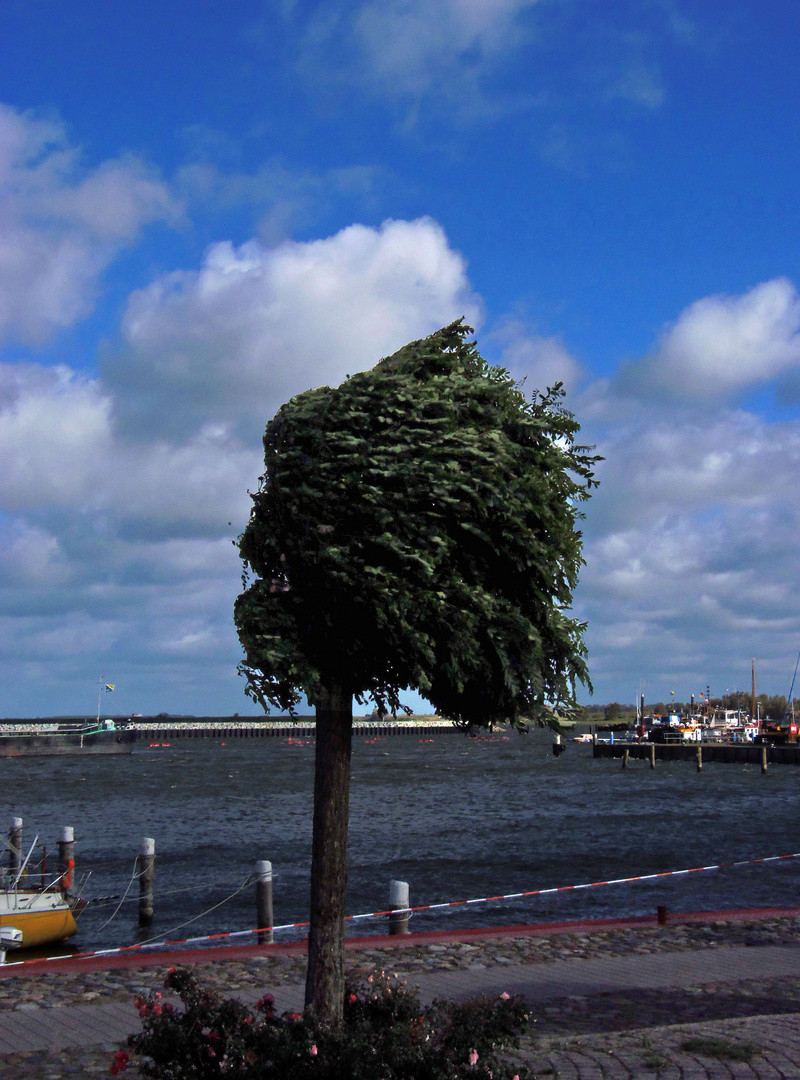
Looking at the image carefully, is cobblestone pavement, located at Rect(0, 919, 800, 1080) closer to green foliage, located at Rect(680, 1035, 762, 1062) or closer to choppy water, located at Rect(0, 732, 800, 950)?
green foliage, located at Rect(680, 1035, 762, 1062)

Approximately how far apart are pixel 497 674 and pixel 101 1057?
499 cm

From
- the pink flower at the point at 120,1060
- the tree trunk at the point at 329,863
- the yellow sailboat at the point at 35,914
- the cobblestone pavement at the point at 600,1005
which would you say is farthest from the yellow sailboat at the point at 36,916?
the tree trunk at the point at 329,863

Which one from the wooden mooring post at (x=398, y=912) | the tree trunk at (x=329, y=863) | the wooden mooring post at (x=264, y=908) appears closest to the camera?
the tree trunk at (x=329, y=863)

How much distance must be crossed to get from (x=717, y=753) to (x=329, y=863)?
10463 centimetres

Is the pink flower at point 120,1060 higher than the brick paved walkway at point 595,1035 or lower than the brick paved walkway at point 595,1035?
higher

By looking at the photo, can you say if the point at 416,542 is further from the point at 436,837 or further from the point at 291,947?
the point at 436,837

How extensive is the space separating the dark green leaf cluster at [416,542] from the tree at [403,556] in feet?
0.04

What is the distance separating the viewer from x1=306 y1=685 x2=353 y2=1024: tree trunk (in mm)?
6664

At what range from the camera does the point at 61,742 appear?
131m

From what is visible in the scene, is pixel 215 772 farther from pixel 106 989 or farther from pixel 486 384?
pixel 486 384

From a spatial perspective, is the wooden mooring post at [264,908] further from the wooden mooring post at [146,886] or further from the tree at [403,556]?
the tree at [403,556]

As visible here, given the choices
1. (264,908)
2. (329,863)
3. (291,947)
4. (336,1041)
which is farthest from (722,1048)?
(264,908)

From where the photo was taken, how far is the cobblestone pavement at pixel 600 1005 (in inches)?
302

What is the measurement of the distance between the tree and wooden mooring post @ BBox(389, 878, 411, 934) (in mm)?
7841
